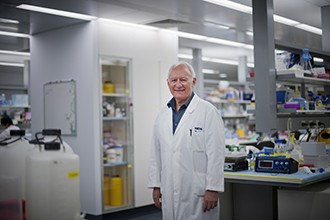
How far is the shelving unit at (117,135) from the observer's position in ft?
19.0

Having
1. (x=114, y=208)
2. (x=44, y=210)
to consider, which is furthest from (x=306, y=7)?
(x=44, y=210)

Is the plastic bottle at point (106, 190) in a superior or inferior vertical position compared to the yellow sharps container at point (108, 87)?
inferior

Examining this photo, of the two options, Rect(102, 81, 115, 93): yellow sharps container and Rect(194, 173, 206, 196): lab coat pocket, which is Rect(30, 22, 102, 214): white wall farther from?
Rect(194, 173, 206, 196): lab coat pocket

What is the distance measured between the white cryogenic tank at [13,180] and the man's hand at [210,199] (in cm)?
148

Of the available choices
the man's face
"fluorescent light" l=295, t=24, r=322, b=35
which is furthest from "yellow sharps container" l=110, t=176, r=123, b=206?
"fluorescent light" l=295, t=24, r=322, b=35

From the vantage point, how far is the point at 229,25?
6.20m

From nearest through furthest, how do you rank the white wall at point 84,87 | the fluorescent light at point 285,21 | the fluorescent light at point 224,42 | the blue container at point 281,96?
the blue container at point 281,96
the white wall at point 84,87
the fluorescent light at point 285,21
the fluorescent light at point 224,42

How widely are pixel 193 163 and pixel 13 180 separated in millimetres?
1497

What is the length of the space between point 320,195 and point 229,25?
11.0ft

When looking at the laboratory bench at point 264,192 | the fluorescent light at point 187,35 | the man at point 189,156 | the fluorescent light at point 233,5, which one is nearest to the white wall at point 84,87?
the fluorescent light at point 187,35

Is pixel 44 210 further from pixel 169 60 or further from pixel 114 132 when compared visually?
pixel 169 60

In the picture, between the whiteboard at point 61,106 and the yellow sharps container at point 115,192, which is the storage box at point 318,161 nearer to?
the yellow sharps container at point 115,192

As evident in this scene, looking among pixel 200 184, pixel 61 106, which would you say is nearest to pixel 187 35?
pixel 61 106

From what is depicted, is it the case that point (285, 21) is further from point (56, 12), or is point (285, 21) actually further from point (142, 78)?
point (56, 12)
